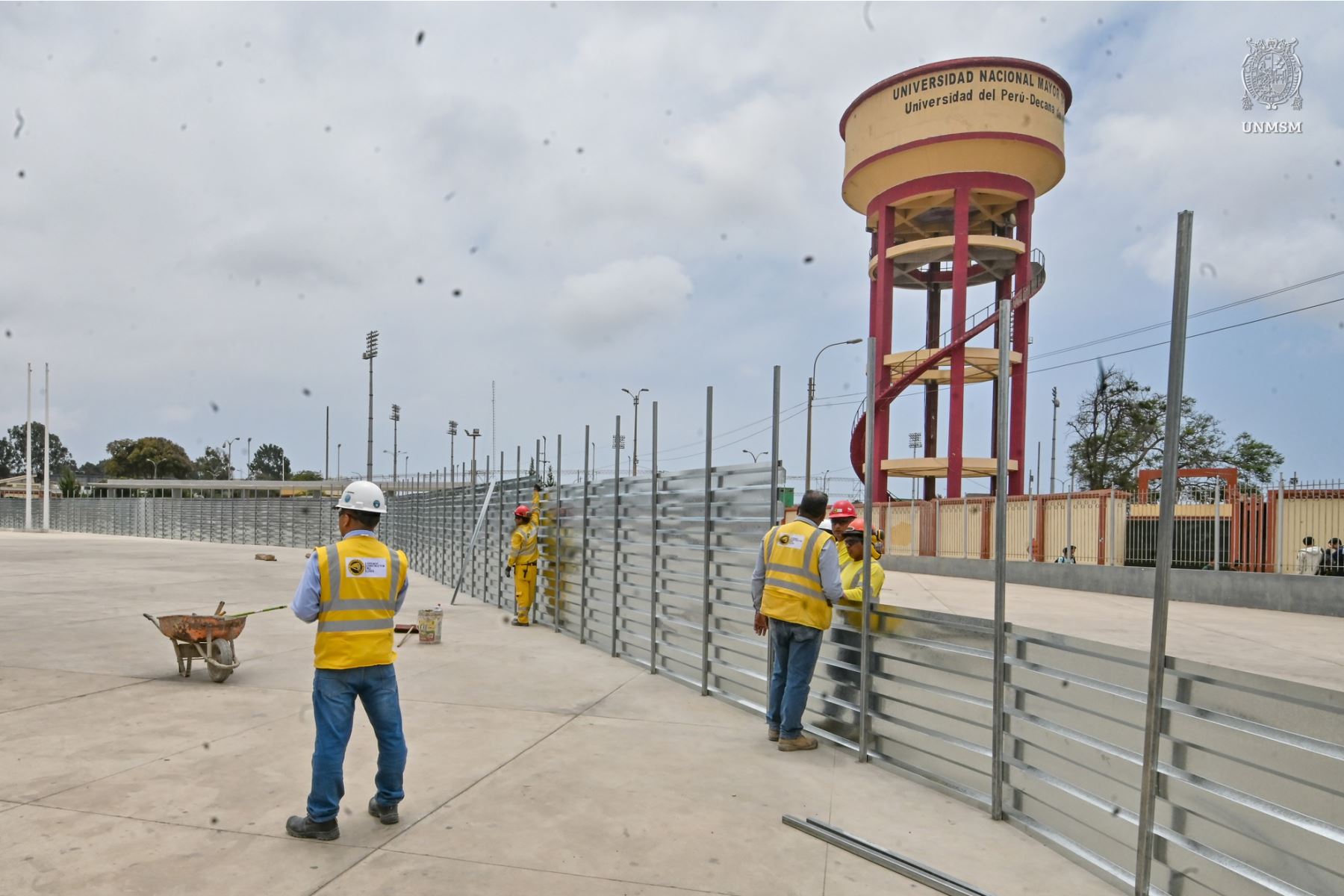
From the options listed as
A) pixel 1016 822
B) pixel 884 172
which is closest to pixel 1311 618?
pixel 1016 822

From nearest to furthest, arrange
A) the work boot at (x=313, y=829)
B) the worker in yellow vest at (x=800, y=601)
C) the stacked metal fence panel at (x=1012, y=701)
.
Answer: the stacked metal fence panel at (x=1012, y=701) → the work boot at (x=313, y=829) → the worker in yellow vest at (x=800, y=601)

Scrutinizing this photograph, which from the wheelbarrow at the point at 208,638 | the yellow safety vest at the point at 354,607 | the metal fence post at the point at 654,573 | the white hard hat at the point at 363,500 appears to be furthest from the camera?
the metal fence post at the point at 654,573

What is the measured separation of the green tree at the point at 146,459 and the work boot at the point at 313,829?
124 meters

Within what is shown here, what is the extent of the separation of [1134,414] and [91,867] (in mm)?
51048

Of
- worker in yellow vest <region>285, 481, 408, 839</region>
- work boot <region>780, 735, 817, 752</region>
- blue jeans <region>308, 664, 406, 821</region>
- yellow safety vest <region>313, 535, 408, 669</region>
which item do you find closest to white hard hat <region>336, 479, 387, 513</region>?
worker in yellow vest <region>285, 481, 408, 839</region>

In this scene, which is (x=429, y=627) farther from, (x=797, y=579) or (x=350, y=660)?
(x=350, y=660)

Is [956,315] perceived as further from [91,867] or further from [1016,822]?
[91,867]

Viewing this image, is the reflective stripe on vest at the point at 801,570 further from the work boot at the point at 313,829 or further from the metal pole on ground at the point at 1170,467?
the work boot at the point at 313,829

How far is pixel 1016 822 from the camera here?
16.2 feet

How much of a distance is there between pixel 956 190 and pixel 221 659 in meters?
31.7

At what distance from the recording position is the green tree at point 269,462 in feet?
481

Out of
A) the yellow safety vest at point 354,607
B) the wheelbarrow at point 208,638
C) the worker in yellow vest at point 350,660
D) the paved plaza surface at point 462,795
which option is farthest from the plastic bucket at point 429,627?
the yellow safety vest at point 354,607

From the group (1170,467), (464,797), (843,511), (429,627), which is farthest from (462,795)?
(429,627)

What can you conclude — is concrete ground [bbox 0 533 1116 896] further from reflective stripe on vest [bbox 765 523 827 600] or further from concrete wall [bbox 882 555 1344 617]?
concrete wall [bbox 882 555 1344 617]
